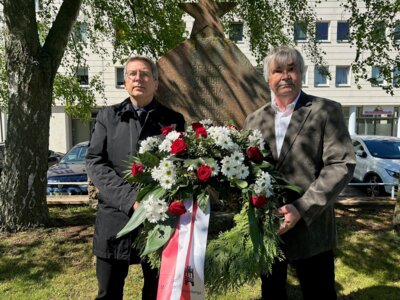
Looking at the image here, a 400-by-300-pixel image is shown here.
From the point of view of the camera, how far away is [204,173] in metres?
2.04

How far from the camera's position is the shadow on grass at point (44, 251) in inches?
169

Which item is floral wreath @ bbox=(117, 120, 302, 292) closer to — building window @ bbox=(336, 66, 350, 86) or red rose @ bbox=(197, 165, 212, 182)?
red rose @ bbox=(197, 165, 212, 182)

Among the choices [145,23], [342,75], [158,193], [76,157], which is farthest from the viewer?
[342,75]

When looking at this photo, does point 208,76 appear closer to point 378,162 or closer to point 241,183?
point 241,183

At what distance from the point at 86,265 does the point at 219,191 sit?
116 inches

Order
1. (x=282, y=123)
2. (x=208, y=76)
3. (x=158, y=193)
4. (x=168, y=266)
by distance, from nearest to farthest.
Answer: (x=158, y=193), (x=168, y=266), (x=282, y=123), (x=208, y=76)

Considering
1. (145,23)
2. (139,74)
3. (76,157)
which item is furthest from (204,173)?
(76,157)

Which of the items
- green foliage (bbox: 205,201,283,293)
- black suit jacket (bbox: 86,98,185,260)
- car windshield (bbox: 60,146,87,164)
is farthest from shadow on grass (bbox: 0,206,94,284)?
car windshield (bbox: 60,146,87,164)

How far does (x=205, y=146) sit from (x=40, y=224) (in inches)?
163

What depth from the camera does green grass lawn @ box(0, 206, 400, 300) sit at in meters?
3.90

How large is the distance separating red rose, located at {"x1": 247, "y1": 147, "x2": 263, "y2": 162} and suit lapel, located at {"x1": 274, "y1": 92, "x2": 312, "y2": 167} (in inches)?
8.7

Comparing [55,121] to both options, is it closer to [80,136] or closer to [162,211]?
[80,136]

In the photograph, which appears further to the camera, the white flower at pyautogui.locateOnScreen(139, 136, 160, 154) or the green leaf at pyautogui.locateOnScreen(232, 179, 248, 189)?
the white flower at pyautogui.locateOnScreen(139, 136, 160, 154)

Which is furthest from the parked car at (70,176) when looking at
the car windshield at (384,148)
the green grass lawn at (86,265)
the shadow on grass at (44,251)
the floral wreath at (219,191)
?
the car windshield at (384,148)
